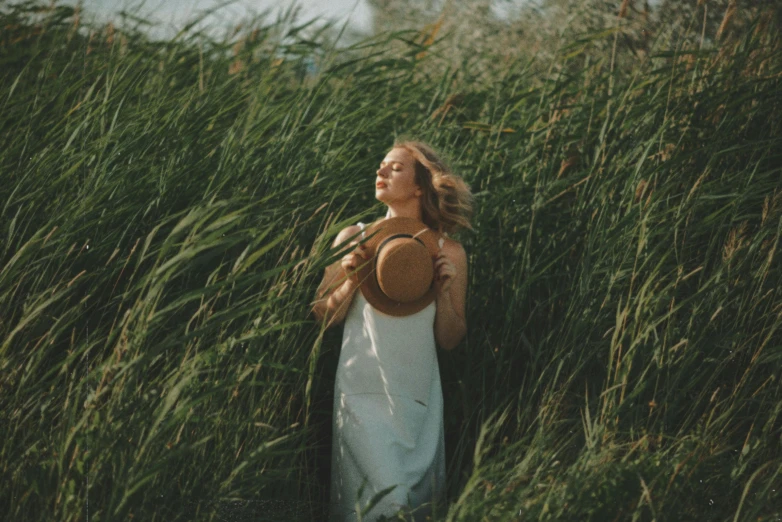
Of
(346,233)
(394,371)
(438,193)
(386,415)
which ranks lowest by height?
(386,415)

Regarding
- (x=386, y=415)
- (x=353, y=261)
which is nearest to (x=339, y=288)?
(x=353, y=261)

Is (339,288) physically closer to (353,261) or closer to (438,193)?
(353,261)

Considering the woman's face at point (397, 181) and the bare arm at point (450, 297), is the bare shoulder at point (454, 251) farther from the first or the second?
the woman's face at point (397, 181)

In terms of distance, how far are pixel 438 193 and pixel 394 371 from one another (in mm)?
728

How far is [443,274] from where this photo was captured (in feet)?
9.13

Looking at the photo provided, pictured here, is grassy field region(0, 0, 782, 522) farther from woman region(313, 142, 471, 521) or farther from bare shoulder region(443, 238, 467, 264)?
bare shoulder region(443, 238, 467, 264)

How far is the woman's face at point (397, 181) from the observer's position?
288 cm

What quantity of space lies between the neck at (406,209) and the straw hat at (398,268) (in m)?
0.09

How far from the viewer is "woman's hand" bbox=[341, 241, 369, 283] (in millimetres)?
2721

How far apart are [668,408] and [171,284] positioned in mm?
1854

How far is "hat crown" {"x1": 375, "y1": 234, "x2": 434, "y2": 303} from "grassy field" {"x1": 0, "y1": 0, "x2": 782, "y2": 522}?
27 centimetres

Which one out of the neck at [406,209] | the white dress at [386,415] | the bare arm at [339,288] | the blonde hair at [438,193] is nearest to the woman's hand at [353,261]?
the bare arm at [339,288]

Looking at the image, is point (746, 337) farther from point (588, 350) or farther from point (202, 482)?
point (202, 482)

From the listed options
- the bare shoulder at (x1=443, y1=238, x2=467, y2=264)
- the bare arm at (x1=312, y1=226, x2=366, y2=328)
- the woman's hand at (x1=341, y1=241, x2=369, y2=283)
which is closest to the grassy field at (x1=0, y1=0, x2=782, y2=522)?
the bare arm at (x1=312, y1=226, x2=366, y2=328)
